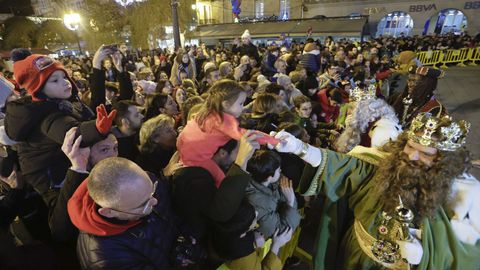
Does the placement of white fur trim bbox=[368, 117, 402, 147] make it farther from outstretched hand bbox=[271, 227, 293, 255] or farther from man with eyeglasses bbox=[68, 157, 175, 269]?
man with eyeglasses bbox=[68, 157, 175, 269]

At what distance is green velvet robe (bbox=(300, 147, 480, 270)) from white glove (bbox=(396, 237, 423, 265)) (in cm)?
11

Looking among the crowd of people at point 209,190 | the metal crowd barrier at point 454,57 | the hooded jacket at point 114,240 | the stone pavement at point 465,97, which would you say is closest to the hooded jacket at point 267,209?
the crowd of people at point 209,190

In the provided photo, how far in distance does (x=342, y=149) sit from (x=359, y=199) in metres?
1.11

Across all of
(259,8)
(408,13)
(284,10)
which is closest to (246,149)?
(408,13)

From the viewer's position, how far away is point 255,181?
2.18 metres

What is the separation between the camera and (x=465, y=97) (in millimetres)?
9500

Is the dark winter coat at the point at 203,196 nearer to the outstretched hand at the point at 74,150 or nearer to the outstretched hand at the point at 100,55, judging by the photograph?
the outstretched hand at the point at 74,150

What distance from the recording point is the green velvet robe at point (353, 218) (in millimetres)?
1722

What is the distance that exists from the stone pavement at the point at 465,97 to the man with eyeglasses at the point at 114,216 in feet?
18.8

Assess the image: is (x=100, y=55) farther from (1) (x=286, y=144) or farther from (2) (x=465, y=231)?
(2) (x=465, y=231)

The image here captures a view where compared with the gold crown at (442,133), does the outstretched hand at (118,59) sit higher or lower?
higher

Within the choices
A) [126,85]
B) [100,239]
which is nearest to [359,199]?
[100,239]

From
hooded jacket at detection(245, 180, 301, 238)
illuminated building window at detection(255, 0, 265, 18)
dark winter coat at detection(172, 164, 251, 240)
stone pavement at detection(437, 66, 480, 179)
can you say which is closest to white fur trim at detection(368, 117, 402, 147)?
hooded jacket at detection(245, 180, 301, 238)

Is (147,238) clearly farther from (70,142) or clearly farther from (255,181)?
(255,181)
